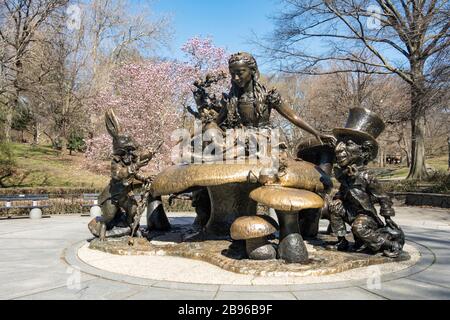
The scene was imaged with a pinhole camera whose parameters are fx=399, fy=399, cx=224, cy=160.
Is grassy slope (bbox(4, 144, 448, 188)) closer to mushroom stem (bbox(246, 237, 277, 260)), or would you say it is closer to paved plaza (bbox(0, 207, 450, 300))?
paved plaza (bbox(0, 207, 450, 300))

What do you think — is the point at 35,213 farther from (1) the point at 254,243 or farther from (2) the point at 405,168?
(2) the point at 405,168

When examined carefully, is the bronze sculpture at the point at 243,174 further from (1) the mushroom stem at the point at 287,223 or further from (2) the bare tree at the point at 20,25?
(2) the bare tree at the point at 20,25

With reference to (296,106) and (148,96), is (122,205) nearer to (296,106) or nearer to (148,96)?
(148,96)

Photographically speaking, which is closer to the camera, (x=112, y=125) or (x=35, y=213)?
(x=112, y=125)

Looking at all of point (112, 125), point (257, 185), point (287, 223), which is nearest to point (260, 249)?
point (287, 223)

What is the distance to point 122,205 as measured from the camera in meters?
6.86

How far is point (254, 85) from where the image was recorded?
6.66 metres

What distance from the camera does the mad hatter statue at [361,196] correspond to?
5.52m

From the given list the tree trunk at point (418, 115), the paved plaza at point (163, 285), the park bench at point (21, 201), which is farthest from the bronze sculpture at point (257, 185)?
the tree trunk at point (418, 115)

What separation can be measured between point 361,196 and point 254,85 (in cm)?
248
